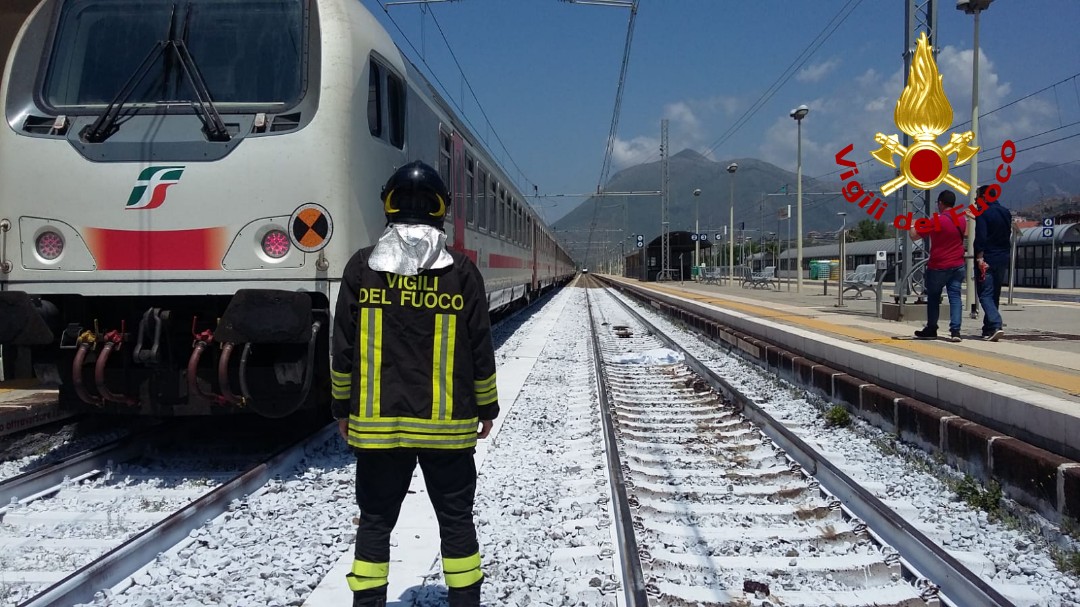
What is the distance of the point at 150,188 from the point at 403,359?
10.3ft

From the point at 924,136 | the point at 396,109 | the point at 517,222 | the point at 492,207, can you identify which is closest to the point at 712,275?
the point at 517,222

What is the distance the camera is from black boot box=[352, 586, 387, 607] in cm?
279

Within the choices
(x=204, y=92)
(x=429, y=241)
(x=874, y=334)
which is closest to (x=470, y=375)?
(x=429, y=241)

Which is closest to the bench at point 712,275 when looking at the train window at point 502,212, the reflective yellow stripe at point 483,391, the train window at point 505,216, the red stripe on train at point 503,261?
the red stripe on train at point 503,261

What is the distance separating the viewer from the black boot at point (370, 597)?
9.17 feet

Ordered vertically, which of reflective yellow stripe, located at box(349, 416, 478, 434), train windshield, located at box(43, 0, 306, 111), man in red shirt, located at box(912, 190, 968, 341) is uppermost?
train windshield, located at box(43, 0, 306, 111)

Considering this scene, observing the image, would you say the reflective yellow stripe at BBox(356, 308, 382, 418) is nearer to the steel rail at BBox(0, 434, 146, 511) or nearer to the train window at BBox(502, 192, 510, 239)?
the steel rail at BBox(0, 434, 146, 511)

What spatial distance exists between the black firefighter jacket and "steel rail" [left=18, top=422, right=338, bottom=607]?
1497 millimetres

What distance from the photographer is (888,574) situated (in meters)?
3.66

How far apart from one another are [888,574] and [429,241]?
8.51 feet

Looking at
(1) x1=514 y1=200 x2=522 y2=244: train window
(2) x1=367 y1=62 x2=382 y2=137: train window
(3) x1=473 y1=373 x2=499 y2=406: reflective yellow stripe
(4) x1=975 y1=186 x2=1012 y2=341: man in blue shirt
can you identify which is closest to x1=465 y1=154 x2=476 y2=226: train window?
(2) x1=367 y1=62 x2=382 y2=137: train window

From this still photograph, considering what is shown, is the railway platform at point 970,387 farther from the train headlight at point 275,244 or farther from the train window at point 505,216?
the train window at point 505,216

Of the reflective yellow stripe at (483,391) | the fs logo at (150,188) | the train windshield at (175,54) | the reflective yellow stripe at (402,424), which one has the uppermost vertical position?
the train windshield at (175,54)

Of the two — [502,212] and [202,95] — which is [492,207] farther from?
[202,95]
